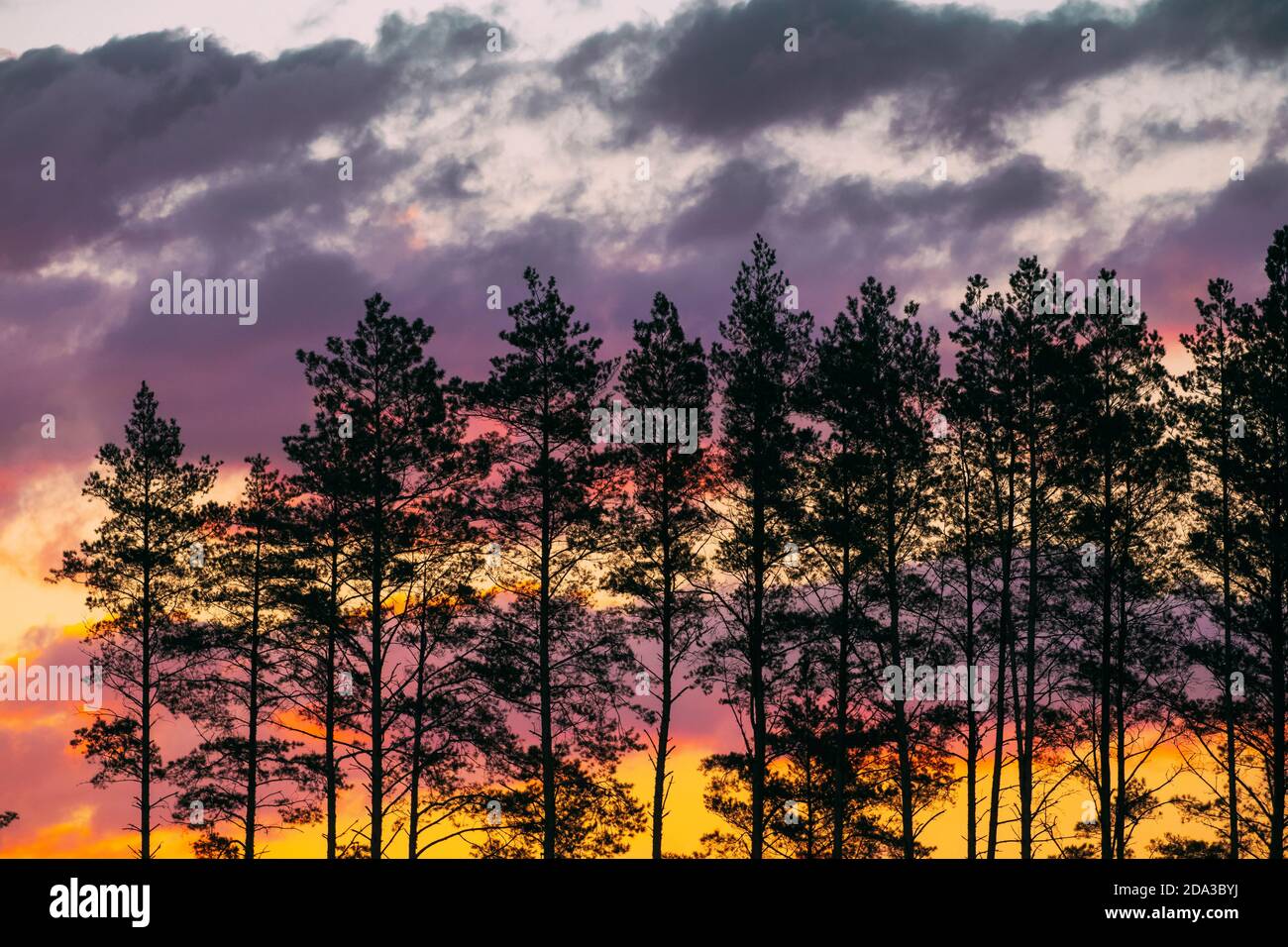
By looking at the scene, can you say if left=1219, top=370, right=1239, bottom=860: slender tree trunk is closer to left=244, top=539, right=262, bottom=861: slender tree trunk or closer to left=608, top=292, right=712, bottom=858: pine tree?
left=608, top=292, right=712, bottom=858: pine tree

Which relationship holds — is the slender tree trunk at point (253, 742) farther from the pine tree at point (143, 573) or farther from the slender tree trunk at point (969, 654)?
the slender tree trunk at point (969, 654)

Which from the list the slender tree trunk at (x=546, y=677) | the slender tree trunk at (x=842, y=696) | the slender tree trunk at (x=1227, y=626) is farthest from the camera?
the slender tree trunk at (x=842, y=696)

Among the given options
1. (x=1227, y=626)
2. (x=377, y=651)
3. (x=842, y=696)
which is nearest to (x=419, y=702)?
(x=377, y=651)

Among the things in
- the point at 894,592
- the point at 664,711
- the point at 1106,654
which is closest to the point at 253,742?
the point at 664,711

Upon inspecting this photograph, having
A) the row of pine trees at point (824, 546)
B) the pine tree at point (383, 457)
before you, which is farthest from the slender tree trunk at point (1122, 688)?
the pine tree at point (383, 457)

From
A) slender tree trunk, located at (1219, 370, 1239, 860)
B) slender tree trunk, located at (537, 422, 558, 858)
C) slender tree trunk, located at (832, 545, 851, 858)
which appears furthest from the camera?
slender tree trunk, located at (832, 545, 851, 858)

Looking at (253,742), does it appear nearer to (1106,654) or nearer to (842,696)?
(842,696)

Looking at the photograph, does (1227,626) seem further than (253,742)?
No

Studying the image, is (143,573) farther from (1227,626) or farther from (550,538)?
(1227,626)

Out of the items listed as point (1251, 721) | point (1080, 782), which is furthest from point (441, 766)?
point (1251, 721)

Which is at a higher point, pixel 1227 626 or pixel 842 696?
pixel 1227 626

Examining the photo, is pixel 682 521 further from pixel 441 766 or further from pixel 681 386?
pixel 441 766

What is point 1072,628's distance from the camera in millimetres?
26047

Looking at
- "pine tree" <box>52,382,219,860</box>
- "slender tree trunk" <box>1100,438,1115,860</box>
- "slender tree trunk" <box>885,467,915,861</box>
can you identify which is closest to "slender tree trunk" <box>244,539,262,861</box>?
"pine tree" <box>52,382,219,860</box>
